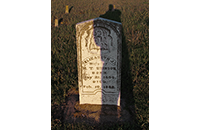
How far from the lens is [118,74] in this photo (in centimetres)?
337

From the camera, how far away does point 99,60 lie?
3.27 metres

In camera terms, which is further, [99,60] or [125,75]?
[125,75]

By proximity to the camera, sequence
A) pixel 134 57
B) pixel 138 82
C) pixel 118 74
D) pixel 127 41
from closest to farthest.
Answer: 1. pixel 118 74
2. pixel 138 82
3. pixel 134 57
4. pixel 127 41

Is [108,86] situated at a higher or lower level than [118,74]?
lower

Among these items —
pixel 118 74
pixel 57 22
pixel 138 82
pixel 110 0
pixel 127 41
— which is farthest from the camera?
pixel 110 0

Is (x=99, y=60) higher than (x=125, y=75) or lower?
higher

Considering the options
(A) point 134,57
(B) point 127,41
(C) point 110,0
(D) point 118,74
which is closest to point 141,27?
(B) point 127,41

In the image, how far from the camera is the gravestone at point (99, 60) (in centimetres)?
306

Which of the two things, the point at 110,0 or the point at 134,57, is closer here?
the point at 134,57

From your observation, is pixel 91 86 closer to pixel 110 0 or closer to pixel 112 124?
pixel 112 124

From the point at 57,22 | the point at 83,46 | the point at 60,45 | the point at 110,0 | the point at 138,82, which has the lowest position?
the point at 138,82

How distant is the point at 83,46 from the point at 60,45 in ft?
13.4

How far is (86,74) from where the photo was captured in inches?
134

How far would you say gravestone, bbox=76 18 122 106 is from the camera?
306cm
